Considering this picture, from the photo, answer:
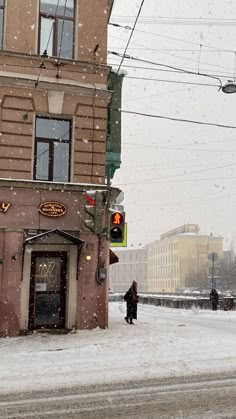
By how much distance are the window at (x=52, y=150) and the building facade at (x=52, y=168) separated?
0.11 feet

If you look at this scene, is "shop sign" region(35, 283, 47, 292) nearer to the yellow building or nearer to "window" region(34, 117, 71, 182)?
"window" region(34, 117, 71, 182)

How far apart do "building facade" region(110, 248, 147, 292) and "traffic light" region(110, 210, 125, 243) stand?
126331 mm

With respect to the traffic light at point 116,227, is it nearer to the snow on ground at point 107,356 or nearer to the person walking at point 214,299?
the snow on ground at point 107,356

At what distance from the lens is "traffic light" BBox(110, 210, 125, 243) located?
13.8 meters

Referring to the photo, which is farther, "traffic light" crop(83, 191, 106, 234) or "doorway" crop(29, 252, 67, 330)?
"traffic light" crop(83, 191, 106, 234)

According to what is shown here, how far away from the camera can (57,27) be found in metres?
A: 15.3

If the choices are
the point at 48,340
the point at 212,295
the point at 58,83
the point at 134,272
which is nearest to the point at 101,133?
the point at 58,83

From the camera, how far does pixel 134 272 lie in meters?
142

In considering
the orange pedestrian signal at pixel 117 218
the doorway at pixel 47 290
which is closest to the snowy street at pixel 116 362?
the doorway at pixel 47 290

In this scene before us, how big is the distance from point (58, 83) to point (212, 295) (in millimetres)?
16635

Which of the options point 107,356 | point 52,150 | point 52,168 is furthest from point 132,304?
point 107,356

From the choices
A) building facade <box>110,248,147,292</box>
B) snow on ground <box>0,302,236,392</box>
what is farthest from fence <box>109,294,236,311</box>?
building facade <box>110,248,147,292</box>

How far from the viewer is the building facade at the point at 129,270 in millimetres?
140750

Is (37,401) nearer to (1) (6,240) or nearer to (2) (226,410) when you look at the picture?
(2) (226,410)
